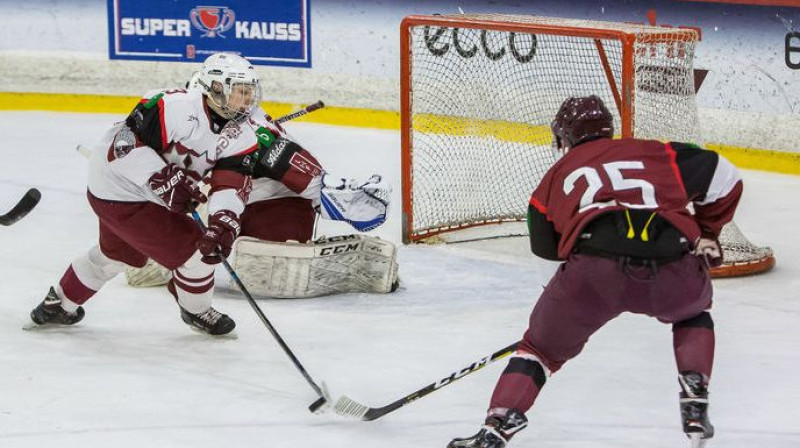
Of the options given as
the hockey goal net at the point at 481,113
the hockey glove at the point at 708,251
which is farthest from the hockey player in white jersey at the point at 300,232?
the hockey glove at the point at 708,251

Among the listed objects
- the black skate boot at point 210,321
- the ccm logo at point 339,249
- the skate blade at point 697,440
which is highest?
the skate blade at point 697,440

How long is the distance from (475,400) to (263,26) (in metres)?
4.09

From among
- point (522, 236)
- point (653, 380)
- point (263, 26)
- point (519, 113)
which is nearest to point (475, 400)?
point (653, 380)

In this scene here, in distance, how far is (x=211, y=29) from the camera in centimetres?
728

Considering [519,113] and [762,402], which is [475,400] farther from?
[519,113]

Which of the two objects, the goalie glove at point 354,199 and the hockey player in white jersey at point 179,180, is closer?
the hockey player in white jersey at point 179,180

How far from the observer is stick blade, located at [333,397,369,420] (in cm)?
326

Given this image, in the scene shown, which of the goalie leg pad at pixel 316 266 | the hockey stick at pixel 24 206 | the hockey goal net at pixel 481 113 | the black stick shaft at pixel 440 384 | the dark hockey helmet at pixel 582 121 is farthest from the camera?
the hockey goal net at pixel 481 113

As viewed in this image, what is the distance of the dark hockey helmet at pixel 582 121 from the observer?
9.38 feet

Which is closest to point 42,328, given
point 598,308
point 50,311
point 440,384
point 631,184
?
point 50,311

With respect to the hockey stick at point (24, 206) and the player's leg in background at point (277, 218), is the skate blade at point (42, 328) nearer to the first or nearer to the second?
the hockey stick at point (24, 206)

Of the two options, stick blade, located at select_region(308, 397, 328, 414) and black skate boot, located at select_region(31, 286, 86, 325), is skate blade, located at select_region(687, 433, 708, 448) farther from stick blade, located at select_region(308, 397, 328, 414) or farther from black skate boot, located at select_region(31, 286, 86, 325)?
black skate boot, located at select_region(31, 286, 86, 325)

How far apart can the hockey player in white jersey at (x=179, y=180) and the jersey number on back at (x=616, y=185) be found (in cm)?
124

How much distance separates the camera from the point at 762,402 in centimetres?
344
